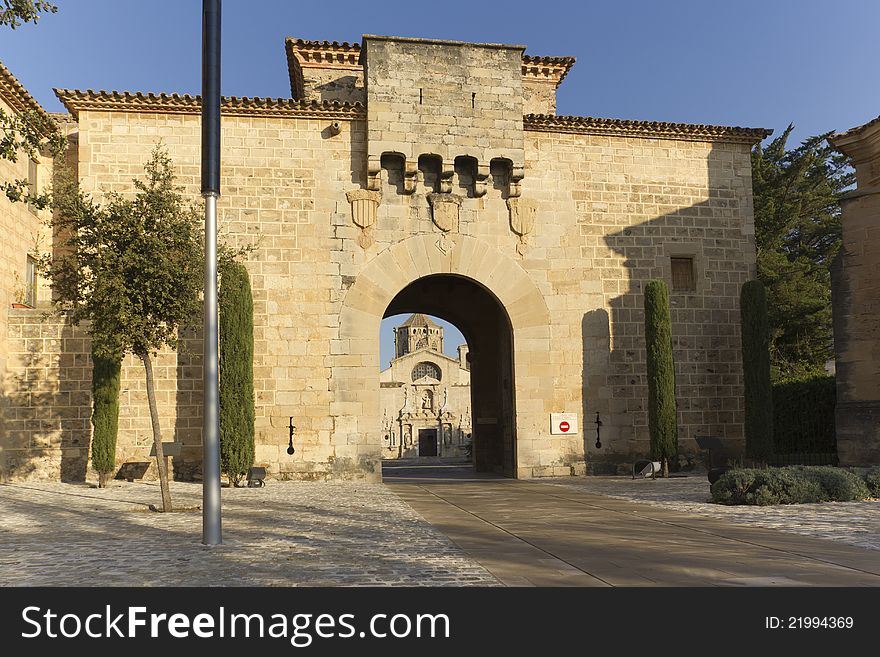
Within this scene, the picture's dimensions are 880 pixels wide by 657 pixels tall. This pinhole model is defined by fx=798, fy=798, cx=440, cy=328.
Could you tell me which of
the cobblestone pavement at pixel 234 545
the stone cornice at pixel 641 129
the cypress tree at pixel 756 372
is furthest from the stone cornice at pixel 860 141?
the cobblestone pavement at pixel 234 545

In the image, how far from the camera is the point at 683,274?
1992 cm

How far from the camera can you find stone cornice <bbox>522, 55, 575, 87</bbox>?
23.6 meters

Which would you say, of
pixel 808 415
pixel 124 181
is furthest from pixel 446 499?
pixel 808 415

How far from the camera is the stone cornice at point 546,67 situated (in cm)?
2359

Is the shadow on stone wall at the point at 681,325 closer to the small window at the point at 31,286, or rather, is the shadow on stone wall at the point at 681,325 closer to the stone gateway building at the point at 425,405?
the small window at the point at 31,286

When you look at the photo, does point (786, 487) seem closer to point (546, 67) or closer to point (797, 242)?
point (546, 67)

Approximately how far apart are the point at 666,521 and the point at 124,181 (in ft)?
44.7

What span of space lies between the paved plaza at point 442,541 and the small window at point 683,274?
704 cm

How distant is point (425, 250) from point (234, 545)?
1126 cm

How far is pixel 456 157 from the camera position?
1853 centimetres

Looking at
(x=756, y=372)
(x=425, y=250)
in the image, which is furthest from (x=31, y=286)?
(x=756, y=372)

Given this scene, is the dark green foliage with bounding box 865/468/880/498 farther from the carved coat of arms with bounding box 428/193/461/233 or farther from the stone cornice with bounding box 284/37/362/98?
the stone cornice with bounding box 284/37/362/98

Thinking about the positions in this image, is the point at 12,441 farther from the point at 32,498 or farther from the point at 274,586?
the point at 274,586

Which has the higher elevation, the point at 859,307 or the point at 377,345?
the point at 859,307
